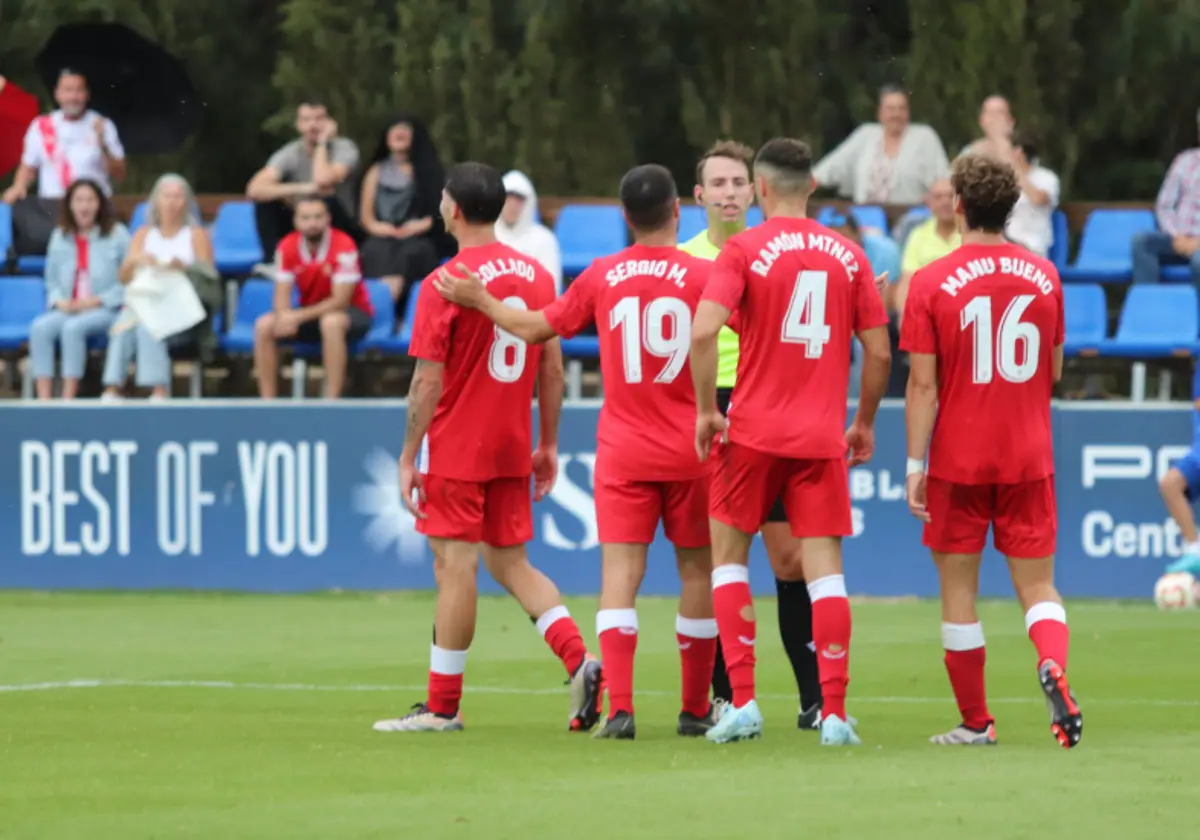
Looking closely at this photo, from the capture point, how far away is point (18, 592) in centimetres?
1639

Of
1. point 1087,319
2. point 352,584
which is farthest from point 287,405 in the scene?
point 1087,319

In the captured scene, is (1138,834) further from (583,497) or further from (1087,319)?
(1087,319)

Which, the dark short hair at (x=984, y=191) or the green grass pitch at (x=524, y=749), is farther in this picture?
the dark short hair at (x=984, y=191)

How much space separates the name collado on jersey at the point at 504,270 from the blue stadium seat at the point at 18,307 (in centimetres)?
1018

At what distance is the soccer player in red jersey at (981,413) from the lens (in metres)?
8.59

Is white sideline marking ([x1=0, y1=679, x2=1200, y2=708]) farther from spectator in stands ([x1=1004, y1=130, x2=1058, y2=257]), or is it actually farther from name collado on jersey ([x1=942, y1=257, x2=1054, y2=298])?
spectator in stands ([x1=1004, y1=130, x2=1058, y2=257])

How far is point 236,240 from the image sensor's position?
768 inches

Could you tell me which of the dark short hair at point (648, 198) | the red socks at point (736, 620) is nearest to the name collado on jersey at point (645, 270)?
the dark short hair at point (648, 198)

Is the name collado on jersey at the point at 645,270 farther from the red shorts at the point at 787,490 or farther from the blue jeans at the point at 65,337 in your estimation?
the blue jeans at the point at 65,337

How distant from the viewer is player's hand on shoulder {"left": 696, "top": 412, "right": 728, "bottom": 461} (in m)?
8.45

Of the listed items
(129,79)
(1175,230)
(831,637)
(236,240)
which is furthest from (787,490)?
(129,79)

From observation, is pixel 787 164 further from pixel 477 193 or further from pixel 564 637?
pixel 564 637

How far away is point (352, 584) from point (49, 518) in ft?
6.96

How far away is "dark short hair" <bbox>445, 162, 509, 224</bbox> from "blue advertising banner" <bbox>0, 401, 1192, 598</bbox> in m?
6.92
